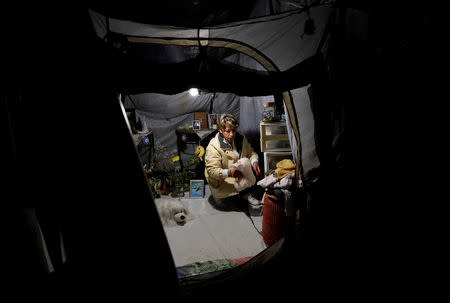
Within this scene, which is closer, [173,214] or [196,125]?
[173,214]

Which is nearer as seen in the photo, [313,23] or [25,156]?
[25,156]

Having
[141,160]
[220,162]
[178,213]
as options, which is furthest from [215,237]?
[141,160]

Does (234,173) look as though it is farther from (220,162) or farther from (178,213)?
(178,213)

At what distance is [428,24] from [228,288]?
10.4 feet

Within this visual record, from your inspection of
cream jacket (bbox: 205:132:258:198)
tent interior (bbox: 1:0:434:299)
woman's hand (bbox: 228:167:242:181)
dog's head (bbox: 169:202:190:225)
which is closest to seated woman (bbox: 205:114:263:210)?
cream jacket (bbox: 205:132:258:198)

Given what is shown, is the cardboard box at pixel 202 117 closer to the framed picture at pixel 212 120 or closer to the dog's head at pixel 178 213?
the framed picture at pixel 212 120

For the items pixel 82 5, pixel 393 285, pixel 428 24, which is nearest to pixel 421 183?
pixel 393 285

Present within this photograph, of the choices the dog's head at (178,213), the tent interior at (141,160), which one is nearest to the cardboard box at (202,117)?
the tent interior at (141,160)

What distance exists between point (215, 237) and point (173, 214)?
0.94m

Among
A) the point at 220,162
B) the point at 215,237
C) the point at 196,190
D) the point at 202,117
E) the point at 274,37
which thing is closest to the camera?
the point at 274,37

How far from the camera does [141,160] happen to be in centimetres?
286

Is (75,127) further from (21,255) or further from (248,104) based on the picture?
(248,104)

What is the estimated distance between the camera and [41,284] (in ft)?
5.50

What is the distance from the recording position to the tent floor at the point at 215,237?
3.15 m
